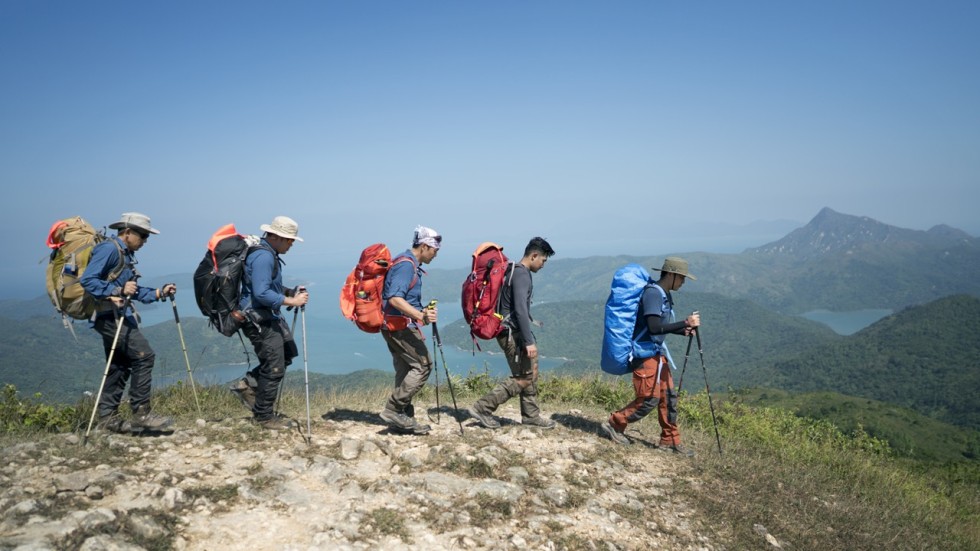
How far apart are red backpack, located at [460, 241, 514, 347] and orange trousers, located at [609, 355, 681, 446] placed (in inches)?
80.1

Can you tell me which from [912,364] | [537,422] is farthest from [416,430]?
[912,364]

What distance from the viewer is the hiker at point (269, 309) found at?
6.23 meters

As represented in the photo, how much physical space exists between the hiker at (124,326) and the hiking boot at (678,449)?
21.1 feet

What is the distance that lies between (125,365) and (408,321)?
333 centimetres

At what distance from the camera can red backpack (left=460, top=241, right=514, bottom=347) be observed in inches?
287

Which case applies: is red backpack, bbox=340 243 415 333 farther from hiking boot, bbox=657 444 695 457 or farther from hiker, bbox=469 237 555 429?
hiking boot, bbox=657 444 695 457

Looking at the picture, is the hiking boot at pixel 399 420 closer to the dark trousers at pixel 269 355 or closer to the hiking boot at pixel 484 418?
the hiking boot at pixel 484 418

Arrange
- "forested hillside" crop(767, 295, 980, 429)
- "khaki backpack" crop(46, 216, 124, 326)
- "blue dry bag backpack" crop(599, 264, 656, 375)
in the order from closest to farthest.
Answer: "khaki backpack" crop(46, 216, 124, 326)
"blue dry bag backpack" crop(599, 264, 656, 375)
"forested hillside" crop(767, 295, 980, 429)

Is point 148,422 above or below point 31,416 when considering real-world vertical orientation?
above

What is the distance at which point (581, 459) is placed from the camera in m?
6.71

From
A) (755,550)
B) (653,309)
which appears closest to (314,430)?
(653,309)

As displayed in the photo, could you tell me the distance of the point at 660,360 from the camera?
7.27 meters


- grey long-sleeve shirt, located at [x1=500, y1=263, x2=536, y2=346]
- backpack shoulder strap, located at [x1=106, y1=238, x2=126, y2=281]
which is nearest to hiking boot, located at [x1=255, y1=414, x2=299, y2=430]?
backpack shoulder strap, located at [x1=106, y1=238, x2=126, y2=281]

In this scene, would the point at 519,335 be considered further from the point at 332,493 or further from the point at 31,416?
the point at 31,416
